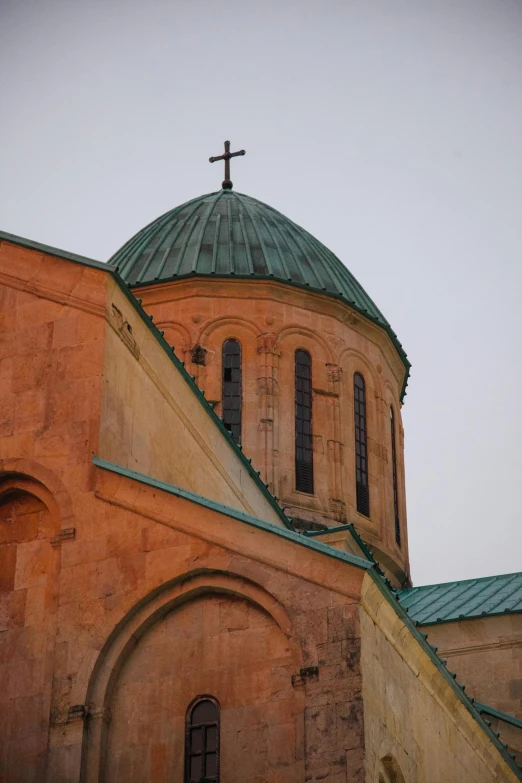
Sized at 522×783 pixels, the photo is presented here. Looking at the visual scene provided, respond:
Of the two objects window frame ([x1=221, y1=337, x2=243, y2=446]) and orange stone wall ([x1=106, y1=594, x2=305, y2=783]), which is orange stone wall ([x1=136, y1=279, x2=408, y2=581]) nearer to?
window frame ([x1=221, y1=337, x2=243, y2=446])

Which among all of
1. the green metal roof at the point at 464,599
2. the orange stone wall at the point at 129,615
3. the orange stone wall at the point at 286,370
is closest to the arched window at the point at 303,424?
the orange stone wall at the point at 286,370

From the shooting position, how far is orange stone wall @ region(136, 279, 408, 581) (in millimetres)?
33906

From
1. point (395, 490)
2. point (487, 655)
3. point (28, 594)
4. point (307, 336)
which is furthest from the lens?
point (395, 490)

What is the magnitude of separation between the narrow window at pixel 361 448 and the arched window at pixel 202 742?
16.7 meters

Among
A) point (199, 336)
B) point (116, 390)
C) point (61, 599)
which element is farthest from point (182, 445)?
point (199, 336)

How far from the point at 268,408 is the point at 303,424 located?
2.96 feet

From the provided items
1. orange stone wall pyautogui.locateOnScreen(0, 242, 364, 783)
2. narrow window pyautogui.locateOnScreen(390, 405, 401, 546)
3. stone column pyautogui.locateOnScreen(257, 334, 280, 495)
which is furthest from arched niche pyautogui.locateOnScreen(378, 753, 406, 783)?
narrow window pyautogui.locateOnScreen(390, 405, 401, 546)

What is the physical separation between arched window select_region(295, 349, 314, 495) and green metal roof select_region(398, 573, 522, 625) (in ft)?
10.6

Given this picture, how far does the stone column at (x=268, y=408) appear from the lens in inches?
1316

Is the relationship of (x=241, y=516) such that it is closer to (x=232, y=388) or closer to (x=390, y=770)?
(x=390, y=770)

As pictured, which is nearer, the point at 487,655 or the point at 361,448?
the point at 487,655

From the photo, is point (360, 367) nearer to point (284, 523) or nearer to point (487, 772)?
point (284, 523)

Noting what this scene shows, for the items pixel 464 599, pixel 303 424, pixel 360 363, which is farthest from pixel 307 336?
pixel 464 599

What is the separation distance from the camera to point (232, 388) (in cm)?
3441
